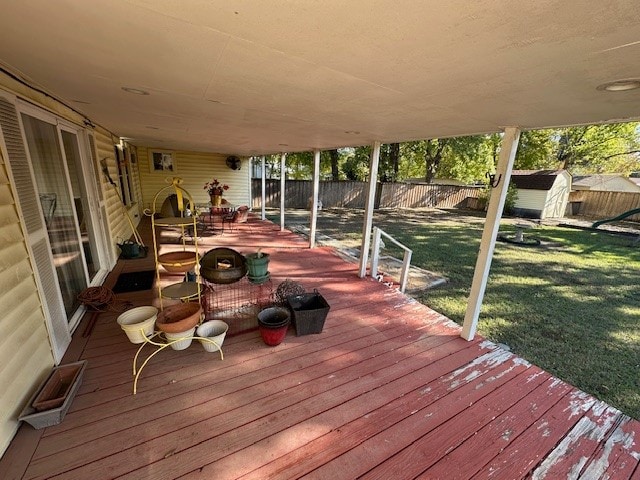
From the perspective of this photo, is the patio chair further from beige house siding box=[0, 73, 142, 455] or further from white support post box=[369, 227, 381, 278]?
beige house siding box=[0, 73, 142, 455]

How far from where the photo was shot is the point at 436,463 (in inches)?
67.6

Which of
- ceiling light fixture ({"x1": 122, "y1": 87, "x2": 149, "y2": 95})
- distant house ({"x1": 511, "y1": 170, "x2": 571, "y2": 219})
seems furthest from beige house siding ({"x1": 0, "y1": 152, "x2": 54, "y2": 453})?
distant house ({"x1": 511, "y1": 170, "x2": 571, "y2": 219})

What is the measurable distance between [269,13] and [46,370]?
290 centimetres

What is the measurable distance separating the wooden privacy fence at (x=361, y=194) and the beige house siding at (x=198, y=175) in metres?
3.05

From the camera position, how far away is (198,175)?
976cm

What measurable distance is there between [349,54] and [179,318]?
8.17 ft

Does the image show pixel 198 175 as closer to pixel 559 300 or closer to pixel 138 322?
pixel 138 322

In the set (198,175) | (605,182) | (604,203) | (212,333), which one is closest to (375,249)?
(212,333)

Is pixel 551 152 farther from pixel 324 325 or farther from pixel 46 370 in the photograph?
pixel 46 370

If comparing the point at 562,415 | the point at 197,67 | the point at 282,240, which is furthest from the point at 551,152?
the point at 197,67

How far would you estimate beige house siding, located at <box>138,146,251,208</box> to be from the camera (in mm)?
8852

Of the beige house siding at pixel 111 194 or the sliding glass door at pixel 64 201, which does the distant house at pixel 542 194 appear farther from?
the sliding glass door at pixel 64 201

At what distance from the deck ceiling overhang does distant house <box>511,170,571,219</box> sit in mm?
15708

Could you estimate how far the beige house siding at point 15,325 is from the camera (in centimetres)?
166
